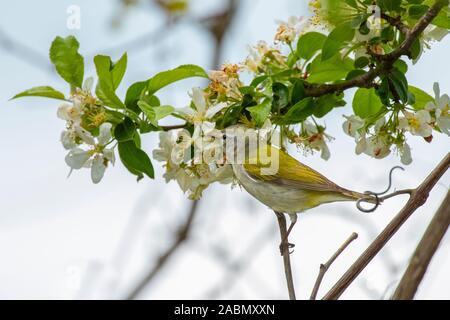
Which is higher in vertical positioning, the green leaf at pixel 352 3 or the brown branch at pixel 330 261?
the green leaf at pixel 352 3

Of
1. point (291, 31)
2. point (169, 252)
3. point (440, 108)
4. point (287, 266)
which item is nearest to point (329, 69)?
point (291, 31)

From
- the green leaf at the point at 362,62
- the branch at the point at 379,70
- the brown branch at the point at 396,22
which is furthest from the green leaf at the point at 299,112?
the brown branch at the point at 396,22

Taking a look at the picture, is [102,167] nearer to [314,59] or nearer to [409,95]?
[314,59]

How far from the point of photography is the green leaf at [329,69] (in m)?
1.87

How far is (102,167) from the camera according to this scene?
Result: 1917 millimetres

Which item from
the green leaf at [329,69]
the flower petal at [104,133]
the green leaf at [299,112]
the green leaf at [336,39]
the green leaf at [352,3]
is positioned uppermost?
the green leaf at [352,3]

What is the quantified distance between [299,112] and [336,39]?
18 cm

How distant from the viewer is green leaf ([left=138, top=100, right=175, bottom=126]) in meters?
1.76

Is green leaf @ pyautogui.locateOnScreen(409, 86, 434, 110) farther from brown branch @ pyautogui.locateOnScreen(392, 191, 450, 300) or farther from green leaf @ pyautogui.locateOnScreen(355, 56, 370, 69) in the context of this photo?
brown branch @ pyautogui.locateOnScreen(392, 191, 450, 300)

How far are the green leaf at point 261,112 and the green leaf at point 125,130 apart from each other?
10.9 inches

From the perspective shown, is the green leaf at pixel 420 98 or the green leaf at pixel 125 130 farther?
the green leaf at pixel 420 98

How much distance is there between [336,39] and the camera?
179cm

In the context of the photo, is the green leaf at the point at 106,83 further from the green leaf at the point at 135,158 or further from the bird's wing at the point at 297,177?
the bird's wing at the point at 297,177

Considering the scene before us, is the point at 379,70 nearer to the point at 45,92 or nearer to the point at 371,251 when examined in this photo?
the point at 371,251
